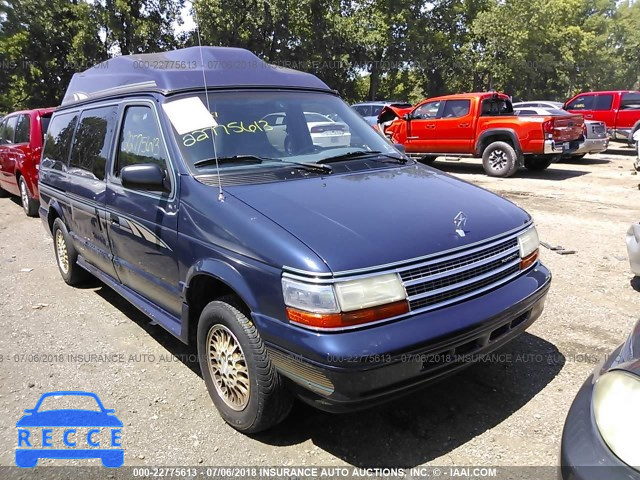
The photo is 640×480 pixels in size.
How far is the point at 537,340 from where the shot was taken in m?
3.90

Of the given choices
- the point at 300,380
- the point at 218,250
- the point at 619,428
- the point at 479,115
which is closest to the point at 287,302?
the point at 300,380

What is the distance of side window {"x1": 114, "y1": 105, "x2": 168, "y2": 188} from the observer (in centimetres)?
346

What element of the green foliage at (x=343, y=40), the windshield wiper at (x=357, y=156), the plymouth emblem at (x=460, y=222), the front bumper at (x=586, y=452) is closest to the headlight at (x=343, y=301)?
the plymouth emblem at (x=460, y=222)

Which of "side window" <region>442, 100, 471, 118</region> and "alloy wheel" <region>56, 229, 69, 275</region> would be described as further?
"side window" <region>442, 100, 471, 118</region>

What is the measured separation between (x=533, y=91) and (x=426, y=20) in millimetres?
13775

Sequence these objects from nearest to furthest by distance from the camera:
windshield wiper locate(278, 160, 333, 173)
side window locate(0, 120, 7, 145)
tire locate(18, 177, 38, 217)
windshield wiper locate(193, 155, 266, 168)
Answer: windshield wiper locate(193, 155, 266, 168)
windshield wiper locate(278, 160, 333, 173)
tire locate(18, 177, 38, 217)
side window locate(0, 120, 7, 145)

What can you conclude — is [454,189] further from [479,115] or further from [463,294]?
[479,115]

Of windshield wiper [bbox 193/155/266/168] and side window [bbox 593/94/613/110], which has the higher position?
side window [bbox 593/94/613/110]

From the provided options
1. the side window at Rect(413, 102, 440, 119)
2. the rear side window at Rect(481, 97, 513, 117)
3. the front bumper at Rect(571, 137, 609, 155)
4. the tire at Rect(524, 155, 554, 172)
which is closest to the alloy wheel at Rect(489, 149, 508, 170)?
the rear side window at Rect(481, 97, 513, 117)

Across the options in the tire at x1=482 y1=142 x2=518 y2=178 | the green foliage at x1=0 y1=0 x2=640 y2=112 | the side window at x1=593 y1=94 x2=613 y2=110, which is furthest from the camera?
the green foliage at x1=0 y1=0 x2=640 y2=112

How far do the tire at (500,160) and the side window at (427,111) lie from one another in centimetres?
190

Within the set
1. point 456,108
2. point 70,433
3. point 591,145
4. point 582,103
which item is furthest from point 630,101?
point 70,433

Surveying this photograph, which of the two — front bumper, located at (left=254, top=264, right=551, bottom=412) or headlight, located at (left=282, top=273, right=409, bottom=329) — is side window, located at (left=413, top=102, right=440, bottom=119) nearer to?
front bumper, located at (left=254, top=264, right=551, bottom=412)

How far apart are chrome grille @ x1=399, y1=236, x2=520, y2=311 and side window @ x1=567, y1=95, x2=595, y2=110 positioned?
1663cm
